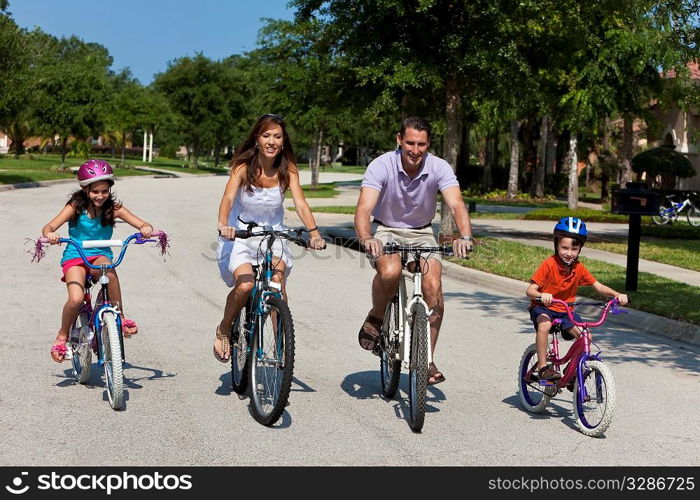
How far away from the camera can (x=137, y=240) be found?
7.49 metres

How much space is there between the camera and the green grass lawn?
40.5 ft

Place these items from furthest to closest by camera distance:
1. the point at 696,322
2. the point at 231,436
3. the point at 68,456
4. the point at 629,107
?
the point at 629,107
the point at 696,322
the point at 231,436
the point at 68,456

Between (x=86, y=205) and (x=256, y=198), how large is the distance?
1.26 meters

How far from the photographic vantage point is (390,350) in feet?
24.0

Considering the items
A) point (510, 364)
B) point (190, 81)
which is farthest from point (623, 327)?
point (190, 81)

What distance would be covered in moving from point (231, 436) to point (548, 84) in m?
17.9

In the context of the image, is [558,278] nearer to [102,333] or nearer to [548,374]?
[548,374]

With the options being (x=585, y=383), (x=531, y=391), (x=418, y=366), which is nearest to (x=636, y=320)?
(x=531, y=391)

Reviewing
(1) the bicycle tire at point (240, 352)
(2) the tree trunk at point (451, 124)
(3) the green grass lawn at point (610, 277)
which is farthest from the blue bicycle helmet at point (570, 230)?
(2) the tree trunk at point (451, 124)

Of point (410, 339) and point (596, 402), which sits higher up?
point (410, 339)

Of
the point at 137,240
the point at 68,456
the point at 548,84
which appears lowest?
the point at 68,456

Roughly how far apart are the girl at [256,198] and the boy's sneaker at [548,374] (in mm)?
1815
